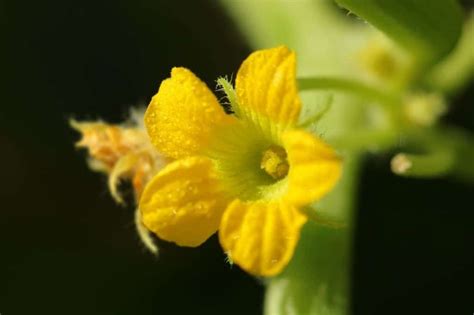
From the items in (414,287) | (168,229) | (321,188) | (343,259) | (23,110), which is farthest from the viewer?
(23,110)

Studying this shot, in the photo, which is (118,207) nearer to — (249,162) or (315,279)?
(315,279)

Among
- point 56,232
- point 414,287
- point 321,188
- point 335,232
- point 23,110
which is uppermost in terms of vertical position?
point 23,110

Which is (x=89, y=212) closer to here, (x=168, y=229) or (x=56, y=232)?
(x=56, y=232)

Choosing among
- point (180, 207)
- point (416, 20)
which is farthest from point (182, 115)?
point (416, 20)

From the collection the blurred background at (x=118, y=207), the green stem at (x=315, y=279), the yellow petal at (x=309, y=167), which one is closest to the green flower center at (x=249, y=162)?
the yellow petal at (x=309, y=167)

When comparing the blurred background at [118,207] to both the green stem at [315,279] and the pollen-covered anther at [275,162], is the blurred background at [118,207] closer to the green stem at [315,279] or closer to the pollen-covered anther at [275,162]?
the green stem at [315,279]

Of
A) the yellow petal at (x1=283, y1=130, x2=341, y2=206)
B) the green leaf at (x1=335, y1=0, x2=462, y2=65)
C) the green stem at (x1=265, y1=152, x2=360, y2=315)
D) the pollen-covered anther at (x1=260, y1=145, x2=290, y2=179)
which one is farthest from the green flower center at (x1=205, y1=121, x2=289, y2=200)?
the green stem at (x1=265, y1=152, x2=360, y2=315)

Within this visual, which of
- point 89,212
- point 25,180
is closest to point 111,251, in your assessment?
point 89,212
